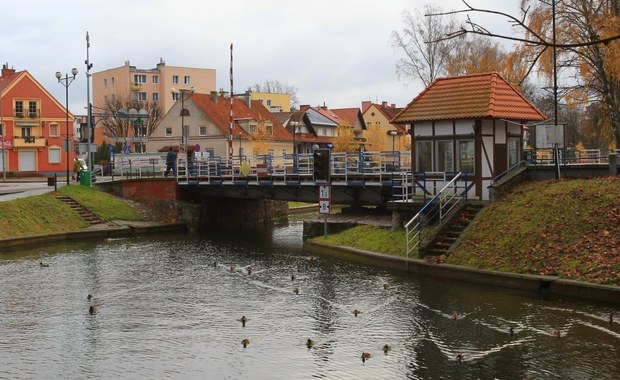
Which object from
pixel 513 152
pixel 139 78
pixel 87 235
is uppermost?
pixel 139 78

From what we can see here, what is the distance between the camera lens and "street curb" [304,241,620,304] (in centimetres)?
1853

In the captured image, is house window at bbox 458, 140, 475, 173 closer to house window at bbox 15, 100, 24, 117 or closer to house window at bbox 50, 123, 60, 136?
house window at bbox 15, 100, 24, 117

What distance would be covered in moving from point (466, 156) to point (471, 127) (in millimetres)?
1188

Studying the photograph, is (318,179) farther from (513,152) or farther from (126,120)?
(126,120)

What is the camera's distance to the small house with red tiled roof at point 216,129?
240 ft

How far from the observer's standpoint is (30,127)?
69188 mm

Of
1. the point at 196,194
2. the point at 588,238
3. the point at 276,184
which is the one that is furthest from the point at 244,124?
the point at 588,238

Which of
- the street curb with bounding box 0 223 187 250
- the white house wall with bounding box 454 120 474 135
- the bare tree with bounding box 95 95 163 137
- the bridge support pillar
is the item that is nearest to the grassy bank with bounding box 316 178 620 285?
the bridge support pillar

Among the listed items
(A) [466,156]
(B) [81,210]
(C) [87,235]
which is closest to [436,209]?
(A) [466,156]

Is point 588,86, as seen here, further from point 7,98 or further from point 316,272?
point 7,98

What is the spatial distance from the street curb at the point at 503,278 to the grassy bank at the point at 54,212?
17470mm

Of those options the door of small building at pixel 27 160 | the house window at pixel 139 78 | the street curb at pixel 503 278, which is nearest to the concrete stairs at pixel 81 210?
the street curb at pixel 503 278

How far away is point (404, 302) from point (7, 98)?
5878cm

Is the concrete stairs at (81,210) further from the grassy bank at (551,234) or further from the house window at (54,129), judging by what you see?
the house window at (54,129)
